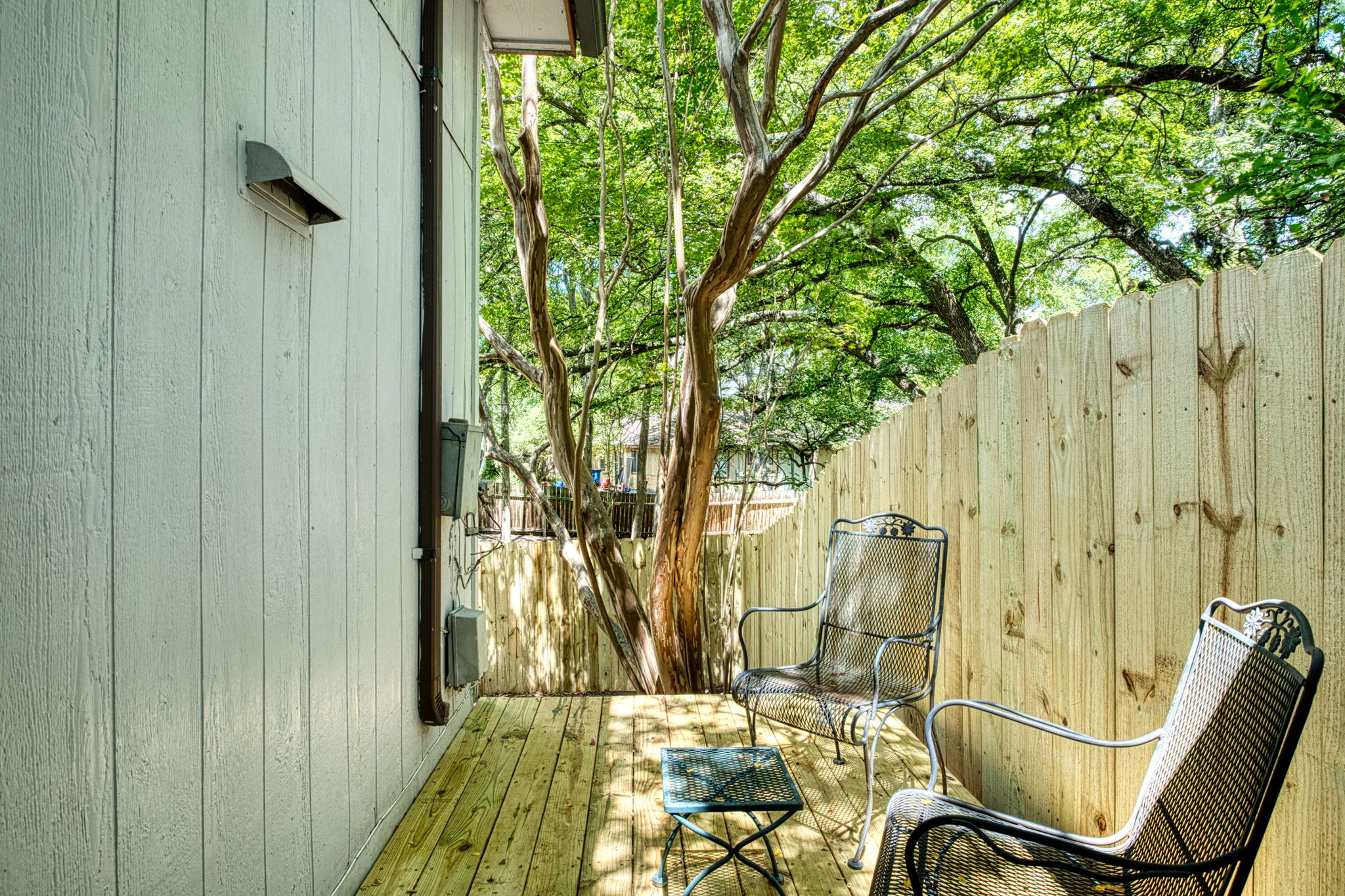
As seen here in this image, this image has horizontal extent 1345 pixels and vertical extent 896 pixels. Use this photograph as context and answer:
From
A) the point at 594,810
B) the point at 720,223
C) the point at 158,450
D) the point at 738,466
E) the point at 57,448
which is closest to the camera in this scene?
the point at 57,448

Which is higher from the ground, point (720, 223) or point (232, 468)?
point (720, 223)

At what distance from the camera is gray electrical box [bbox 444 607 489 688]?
293 centimetres

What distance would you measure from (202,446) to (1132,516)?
206 centimetres

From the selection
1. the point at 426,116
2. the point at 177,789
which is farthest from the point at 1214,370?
the point at 426,116

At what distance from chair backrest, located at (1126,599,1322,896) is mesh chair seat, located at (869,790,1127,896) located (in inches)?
4.8

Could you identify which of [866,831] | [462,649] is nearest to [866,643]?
[866,831]

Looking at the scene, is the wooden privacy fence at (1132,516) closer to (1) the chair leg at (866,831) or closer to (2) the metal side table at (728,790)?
(1) the chair leg at (866,831)

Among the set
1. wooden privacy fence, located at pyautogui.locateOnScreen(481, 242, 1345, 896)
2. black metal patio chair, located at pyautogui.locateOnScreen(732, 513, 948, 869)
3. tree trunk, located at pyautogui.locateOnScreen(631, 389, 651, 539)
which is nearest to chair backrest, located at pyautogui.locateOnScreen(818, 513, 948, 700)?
black metal patio chair, located at pyautogui.locateOnScreen(732, 513, 948, 869)

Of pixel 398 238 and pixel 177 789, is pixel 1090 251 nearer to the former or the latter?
pixel 398 238

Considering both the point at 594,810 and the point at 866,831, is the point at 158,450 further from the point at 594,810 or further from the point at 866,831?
the point at 866,831

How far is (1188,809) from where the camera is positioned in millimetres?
1346

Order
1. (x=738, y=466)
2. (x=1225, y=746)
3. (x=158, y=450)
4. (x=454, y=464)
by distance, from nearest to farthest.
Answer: (x=158, y=450)
(x=1225, y=746)
(x=454, y=464)
(x=738, y=466)

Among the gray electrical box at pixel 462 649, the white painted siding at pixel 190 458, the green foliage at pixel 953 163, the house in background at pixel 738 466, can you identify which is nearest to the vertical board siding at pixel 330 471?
the white painted siding at pixel 190 458

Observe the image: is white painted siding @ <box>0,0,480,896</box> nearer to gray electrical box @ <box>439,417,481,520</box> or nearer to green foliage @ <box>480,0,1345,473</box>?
gray electrical box @ <box>439,417,481,520</box>
